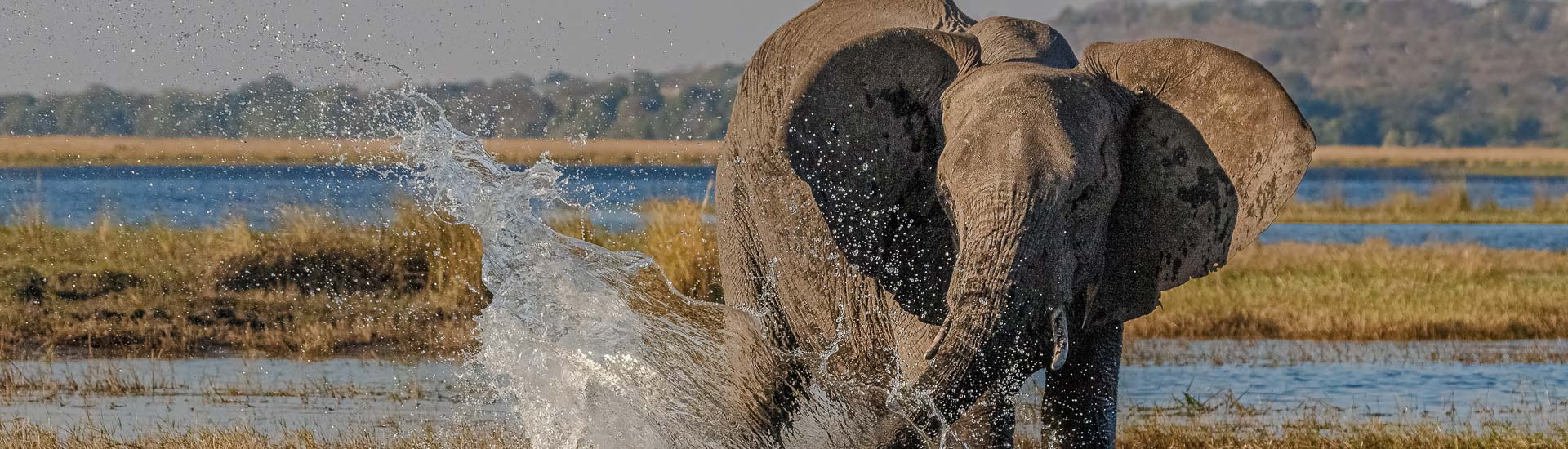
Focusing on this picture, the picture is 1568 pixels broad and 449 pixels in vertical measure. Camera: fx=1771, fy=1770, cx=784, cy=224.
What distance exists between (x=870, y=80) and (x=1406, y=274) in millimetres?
10932

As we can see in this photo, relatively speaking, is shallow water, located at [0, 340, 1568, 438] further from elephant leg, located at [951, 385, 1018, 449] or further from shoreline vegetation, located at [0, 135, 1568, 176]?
shoreline vegetation, located at [0, 135, 1568, 176]

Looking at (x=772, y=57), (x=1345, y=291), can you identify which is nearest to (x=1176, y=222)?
(x=772, y=57)

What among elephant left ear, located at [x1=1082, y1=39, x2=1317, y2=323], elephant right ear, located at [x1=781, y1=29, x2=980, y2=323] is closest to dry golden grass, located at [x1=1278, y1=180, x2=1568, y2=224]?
elephant left ear, located at [x1=1082, y1=39, x2=1317, y2=323]

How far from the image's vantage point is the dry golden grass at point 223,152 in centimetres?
4959

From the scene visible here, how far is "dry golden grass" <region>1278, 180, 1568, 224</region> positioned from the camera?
28484 mm

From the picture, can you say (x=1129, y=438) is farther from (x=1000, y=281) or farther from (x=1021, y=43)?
(x=1000, y=281)

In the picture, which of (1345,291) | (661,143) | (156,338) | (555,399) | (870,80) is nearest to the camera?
(870,80)

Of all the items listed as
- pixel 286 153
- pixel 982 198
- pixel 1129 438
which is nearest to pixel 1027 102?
pixel 982 198

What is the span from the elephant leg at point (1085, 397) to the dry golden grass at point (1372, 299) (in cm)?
548

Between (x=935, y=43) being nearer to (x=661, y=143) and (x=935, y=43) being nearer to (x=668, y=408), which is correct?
(x=668, y=408)

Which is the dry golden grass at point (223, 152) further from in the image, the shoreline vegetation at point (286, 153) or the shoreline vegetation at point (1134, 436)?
the shoreline vegetation at point (1134, 436)

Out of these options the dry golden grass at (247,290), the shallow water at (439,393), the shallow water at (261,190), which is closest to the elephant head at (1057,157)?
the shallow water at (439,393)

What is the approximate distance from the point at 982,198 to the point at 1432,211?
26960 millimetres

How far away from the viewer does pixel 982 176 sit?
13.7 ft
